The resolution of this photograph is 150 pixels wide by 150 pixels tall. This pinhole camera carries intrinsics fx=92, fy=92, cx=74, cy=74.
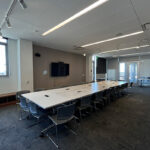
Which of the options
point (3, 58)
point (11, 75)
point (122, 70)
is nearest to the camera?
point (3, 58)

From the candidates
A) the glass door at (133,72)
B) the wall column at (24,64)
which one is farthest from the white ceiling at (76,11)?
the glass door at (133,72)

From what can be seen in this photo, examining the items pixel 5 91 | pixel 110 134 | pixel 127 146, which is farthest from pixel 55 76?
pixel 127 146

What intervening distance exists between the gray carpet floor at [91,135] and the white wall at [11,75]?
1627 mm

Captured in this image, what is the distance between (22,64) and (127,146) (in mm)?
4562

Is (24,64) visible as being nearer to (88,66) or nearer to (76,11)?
(76,11)

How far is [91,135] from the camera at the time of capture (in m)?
2.15

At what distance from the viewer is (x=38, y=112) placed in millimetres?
2236

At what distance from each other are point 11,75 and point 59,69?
2642mm

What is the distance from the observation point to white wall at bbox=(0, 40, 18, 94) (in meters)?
4.14

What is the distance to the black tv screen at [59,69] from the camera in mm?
5774

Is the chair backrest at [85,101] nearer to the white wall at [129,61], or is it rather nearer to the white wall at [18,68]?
the white wall at [18,68]

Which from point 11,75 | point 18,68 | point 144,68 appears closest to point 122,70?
point 144,68

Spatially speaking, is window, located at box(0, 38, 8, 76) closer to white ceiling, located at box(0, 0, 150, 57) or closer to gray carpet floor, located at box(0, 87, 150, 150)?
white ceiling, located at box(0, 0, 150, 57)

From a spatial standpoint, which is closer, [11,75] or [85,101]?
[85,101]
